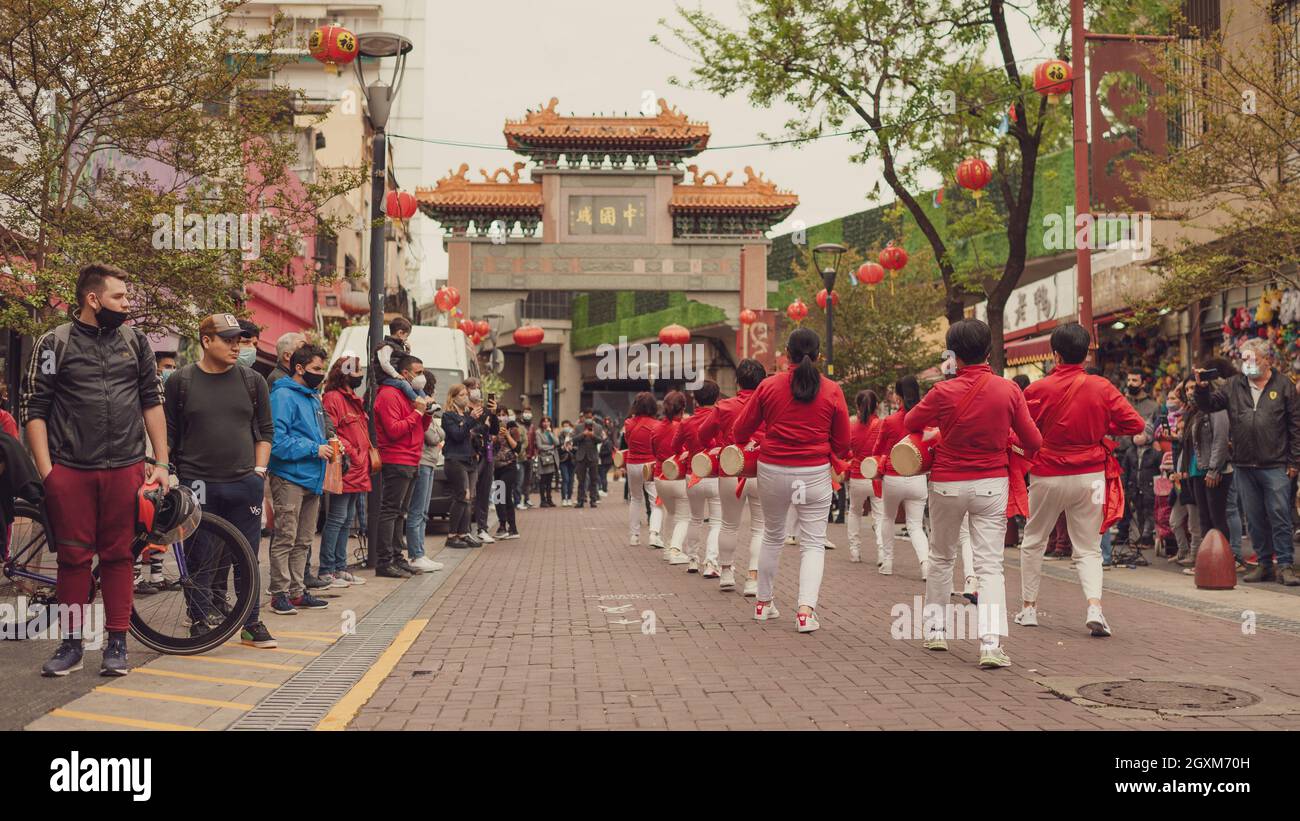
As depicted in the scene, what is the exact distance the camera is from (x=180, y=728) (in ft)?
17.8

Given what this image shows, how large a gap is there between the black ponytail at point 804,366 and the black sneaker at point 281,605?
3.88 metres

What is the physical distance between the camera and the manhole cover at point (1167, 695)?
5840 mm

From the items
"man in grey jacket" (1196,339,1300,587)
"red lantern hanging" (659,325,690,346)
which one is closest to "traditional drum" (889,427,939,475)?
"man in grey jacket" (1196,339,1300,587)

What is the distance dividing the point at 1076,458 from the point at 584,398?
56064 mm

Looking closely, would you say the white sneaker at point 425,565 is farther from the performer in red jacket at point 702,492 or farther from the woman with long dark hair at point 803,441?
the woman with long dark hair at point 803,441

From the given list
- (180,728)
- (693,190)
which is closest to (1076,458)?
(180,728)

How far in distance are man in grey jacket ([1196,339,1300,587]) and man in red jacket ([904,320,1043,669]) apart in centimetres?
476

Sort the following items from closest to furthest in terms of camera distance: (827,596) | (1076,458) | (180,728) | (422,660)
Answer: (180,728) → (422,660) → (1076,458) → (827,596)

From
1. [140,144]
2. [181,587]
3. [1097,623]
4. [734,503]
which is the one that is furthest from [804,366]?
[140,144]

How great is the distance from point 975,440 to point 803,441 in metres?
1.39

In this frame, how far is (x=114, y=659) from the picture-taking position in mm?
6594
